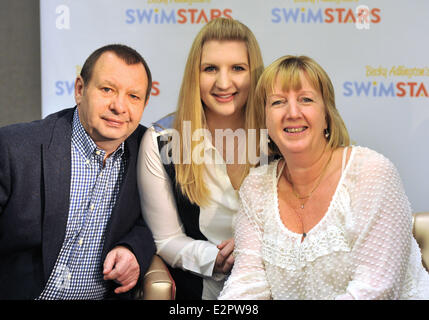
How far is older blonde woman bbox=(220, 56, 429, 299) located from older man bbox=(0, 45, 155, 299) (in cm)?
56

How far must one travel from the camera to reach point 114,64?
79.4 inches

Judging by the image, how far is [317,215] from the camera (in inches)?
67.1

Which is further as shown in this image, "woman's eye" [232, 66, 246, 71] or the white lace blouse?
"woman's eye" [232, 66, 246, 71]

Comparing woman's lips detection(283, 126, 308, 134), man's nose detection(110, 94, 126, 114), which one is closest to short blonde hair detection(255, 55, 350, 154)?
woman's lips detection(283, 126, 308, 134)

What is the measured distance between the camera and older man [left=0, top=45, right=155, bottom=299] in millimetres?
1839

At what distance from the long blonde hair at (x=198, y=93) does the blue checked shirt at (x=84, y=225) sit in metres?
0.37

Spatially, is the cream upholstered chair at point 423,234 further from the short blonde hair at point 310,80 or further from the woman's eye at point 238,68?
the woman's eye at point 238,68

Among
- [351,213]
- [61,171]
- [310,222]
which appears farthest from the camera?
[61,171]

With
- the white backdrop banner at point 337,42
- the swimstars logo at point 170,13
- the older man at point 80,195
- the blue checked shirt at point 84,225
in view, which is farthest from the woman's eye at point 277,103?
the swimstars logo at point 170,13

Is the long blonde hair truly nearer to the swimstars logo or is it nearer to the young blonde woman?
the young blonde woman

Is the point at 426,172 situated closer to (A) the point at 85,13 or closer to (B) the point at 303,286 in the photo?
(B) the point at 303,286

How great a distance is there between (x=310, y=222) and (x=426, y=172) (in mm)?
1427

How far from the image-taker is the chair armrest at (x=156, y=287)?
193 cm

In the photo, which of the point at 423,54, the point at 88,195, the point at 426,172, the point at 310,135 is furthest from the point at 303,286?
the point at 423,54
